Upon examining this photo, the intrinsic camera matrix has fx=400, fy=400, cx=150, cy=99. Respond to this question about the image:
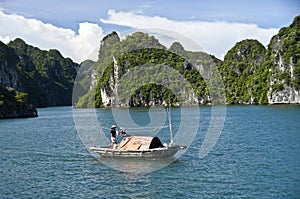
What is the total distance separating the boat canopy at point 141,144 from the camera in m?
→ 26.6

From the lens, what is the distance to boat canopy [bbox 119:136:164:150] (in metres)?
26.6

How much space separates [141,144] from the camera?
26.8 meters

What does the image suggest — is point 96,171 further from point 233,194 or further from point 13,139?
point 13,139

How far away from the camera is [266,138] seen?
39.4m

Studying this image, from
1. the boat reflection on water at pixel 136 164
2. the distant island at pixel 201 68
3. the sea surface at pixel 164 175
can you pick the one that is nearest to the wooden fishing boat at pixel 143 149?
the boat reflection on water at pixel 136 164

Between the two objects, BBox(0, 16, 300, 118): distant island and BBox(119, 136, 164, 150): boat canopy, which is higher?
BBox(0, 16, 300, 118): distant island

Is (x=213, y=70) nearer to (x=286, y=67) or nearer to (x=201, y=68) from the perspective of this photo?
(x=201, y=68)

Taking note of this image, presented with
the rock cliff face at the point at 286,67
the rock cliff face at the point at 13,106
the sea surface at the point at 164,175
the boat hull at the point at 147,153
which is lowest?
→ the sea surface at the point at 164,175

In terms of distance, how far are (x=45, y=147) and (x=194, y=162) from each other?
52.3ft

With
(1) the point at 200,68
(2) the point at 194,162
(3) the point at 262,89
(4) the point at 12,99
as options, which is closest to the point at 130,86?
(1) the point at 200,68

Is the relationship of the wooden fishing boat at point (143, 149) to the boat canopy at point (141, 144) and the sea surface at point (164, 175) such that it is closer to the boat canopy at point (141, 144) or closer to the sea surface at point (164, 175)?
the boat canopy at point (141, 144)

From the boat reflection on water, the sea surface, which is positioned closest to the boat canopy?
the boat reflection on water

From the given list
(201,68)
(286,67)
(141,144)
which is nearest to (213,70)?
(201,68)

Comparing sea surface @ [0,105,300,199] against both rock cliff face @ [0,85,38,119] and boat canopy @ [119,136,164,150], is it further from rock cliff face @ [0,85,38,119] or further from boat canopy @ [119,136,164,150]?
rock cliff face @ [0,85,38,119]
